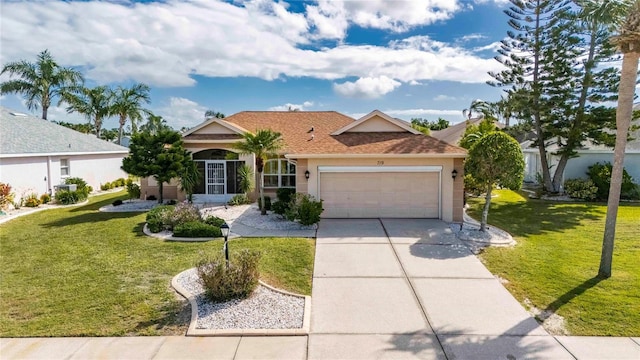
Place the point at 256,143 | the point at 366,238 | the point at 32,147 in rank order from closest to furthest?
the point at 366,238
the point at 256,143
the point at 32,147

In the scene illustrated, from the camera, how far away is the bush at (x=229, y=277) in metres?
7.52

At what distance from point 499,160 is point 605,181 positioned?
47.2ft

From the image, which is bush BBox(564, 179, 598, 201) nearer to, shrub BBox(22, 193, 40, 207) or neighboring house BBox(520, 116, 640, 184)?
neighboring house BBox(520, 116, 640, 184)

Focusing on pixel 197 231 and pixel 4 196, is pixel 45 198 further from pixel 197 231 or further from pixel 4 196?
pixel 197 231

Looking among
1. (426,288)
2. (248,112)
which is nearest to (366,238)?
(426,288)

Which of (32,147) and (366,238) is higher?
(32,147)

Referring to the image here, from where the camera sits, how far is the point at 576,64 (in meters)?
22.0

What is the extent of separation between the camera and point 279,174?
20.6m

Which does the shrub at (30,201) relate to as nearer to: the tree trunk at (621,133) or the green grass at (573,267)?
the green grass at (573,267)

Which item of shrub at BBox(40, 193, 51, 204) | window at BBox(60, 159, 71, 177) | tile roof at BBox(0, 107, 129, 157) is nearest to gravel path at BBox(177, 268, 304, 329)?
shrub at BBox(40, 193, 51, 204)

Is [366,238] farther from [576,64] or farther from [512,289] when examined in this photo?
[576,64]

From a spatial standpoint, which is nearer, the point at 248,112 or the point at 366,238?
the point at 366,238

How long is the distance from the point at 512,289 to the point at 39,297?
35.9 feet

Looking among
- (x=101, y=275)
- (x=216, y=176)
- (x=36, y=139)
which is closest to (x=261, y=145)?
(x=216, y=176)
